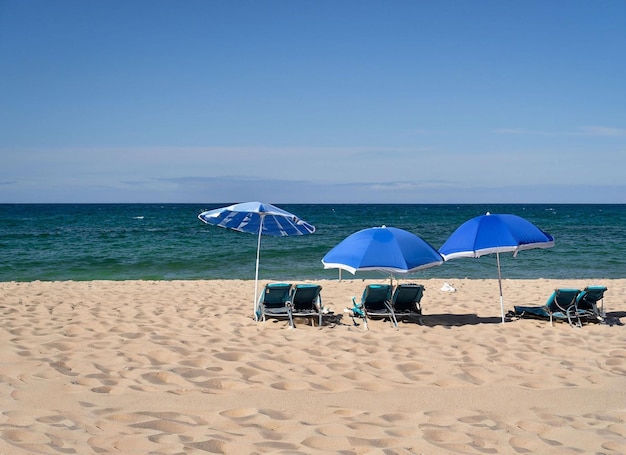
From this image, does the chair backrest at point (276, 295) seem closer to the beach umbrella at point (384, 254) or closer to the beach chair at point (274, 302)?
the beach chair at point (274, 302)

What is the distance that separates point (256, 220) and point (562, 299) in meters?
5.10

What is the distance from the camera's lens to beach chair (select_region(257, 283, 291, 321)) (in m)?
8.32

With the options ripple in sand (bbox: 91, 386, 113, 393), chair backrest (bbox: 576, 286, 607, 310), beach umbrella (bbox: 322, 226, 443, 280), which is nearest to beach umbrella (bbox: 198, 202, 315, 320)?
beach umbrella (bbox: 322, 226, 443, 280)

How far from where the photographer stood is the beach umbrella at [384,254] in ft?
25.5

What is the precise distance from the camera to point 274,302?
861 cm

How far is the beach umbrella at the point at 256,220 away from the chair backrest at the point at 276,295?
22cm

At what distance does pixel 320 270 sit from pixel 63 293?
10.2m

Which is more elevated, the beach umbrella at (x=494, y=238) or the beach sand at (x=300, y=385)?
the beach umbrella at (x=494, y=238)

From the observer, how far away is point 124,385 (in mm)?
5059

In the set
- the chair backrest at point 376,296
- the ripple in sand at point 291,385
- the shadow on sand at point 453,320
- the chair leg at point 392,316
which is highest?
the chair backrest at point 376,296

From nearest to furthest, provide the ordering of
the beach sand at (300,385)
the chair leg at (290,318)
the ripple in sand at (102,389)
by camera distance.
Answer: the beach sand at (300,385) → the ripple in sand at (102,389) → the chair leg at (290,318)

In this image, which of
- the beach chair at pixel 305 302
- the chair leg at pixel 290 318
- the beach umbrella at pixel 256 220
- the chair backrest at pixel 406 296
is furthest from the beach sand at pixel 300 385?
the beach umbrella at pixel 256 220

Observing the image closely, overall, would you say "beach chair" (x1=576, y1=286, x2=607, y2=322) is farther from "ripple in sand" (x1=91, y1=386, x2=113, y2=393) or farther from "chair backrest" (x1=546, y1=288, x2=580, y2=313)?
"ripple in sand" (x1=91, y1=386, x2=113, y2=393)

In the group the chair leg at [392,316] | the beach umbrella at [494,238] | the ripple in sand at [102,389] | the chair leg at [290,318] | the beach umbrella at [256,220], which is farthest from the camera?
the beach umbrella at [256,220]
